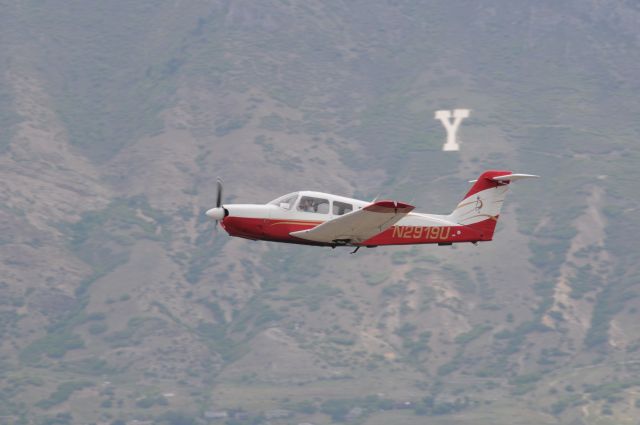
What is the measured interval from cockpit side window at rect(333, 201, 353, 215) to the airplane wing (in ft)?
4.74

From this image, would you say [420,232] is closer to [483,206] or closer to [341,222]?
[483,206]

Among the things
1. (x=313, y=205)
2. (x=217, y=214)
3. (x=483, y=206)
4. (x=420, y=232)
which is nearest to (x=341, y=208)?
(x=313, y=205)

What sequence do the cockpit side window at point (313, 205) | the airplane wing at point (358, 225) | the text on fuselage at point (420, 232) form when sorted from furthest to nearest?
the text on fuselage at point (420, 232) < the cockpit side window at point (313, 205) < the airplane wing at point (358, 225)

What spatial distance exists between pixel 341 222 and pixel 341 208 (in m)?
2.24

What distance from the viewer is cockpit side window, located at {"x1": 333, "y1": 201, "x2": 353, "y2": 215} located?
Result: 63219 mm

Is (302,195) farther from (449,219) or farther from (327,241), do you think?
(449,219)

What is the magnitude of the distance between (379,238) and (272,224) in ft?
15.5

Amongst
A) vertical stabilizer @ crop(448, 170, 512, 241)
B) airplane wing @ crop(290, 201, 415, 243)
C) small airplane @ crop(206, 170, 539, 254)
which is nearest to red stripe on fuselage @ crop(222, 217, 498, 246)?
small airplane @ crop(206, 170, 539, 254)

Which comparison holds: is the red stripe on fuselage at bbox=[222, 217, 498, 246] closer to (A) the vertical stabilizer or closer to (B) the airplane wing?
(B) the airplane wing

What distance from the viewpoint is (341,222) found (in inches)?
2406

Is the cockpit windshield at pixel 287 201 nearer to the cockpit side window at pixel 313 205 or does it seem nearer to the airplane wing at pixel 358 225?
the cockpit side window at pixel 313 205

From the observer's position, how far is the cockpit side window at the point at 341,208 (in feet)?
207

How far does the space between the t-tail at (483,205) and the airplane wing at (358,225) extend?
5.41 meters

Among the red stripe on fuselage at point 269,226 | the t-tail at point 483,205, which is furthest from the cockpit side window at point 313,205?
the t-tail at point 483,205
